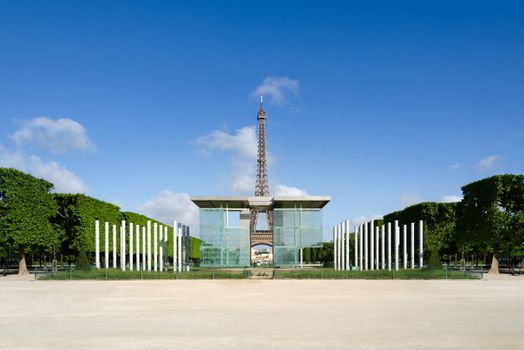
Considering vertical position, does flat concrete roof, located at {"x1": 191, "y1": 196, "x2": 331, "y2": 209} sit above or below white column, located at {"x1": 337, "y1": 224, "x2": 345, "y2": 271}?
above

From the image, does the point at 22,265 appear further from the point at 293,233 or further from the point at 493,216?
the point at 493,216

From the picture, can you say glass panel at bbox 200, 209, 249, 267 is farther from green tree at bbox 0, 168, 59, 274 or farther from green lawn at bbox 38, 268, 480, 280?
green tree at bbox 0, 168, 59, 274

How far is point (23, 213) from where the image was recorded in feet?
157

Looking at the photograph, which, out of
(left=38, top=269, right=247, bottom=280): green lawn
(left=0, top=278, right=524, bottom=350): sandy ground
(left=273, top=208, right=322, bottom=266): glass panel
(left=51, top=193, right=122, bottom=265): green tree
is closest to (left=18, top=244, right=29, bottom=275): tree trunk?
(left=51, top=193, right=122, bottom=265): green tree

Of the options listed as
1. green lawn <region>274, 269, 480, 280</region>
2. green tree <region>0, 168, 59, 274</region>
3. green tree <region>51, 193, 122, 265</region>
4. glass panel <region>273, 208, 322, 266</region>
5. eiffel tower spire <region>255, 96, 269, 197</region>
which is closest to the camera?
green lawn <region>274, 269, 480, 280</region>

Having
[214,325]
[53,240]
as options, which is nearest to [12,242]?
[53,240]

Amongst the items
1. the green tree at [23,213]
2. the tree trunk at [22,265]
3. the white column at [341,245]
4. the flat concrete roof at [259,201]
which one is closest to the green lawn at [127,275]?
the flat concrete roof at [259,201]

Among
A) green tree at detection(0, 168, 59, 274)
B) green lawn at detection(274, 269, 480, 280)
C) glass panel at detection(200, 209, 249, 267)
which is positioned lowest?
green lawn at detection(274, 269, 480, 280)

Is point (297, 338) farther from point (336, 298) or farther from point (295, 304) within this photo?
point (336, 298)

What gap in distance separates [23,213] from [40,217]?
188cm

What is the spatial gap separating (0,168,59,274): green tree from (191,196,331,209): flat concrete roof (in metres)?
14.5

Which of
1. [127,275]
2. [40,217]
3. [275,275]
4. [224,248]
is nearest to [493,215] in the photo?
[275,275]

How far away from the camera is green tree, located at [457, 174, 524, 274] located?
159 ft

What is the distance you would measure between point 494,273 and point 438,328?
1489 inches
